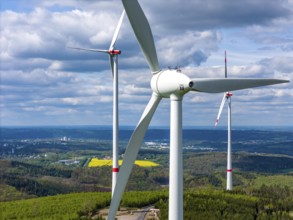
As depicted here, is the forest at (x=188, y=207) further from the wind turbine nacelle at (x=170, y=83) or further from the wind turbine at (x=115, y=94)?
the wind turbine nacelle at (x=170, y=83)

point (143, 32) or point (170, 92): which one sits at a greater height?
point (143, 32)

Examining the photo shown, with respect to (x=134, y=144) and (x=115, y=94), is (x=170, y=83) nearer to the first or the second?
(x=134, y=144)

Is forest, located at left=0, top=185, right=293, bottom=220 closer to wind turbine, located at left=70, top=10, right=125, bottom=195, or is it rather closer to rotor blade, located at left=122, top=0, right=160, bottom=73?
wind turbine, located at left=70, top=10, right=125, bottom=195

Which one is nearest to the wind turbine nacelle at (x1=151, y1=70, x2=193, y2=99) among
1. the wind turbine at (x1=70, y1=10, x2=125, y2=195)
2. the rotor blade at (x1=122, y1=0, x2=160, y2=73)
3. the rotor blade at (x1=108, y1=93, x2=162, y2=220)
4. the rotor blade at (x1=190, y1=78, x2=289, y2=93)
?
the rotor blade at (x1=190, y1=78, x2=289, y2=93)

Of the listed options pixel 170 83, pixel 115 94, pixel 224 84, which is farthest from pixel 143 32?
pixel 115 94

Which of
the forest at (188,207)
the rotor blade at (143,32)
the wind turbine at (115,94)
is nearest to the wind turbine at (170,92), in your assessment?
the rotor blade at (143,32)
